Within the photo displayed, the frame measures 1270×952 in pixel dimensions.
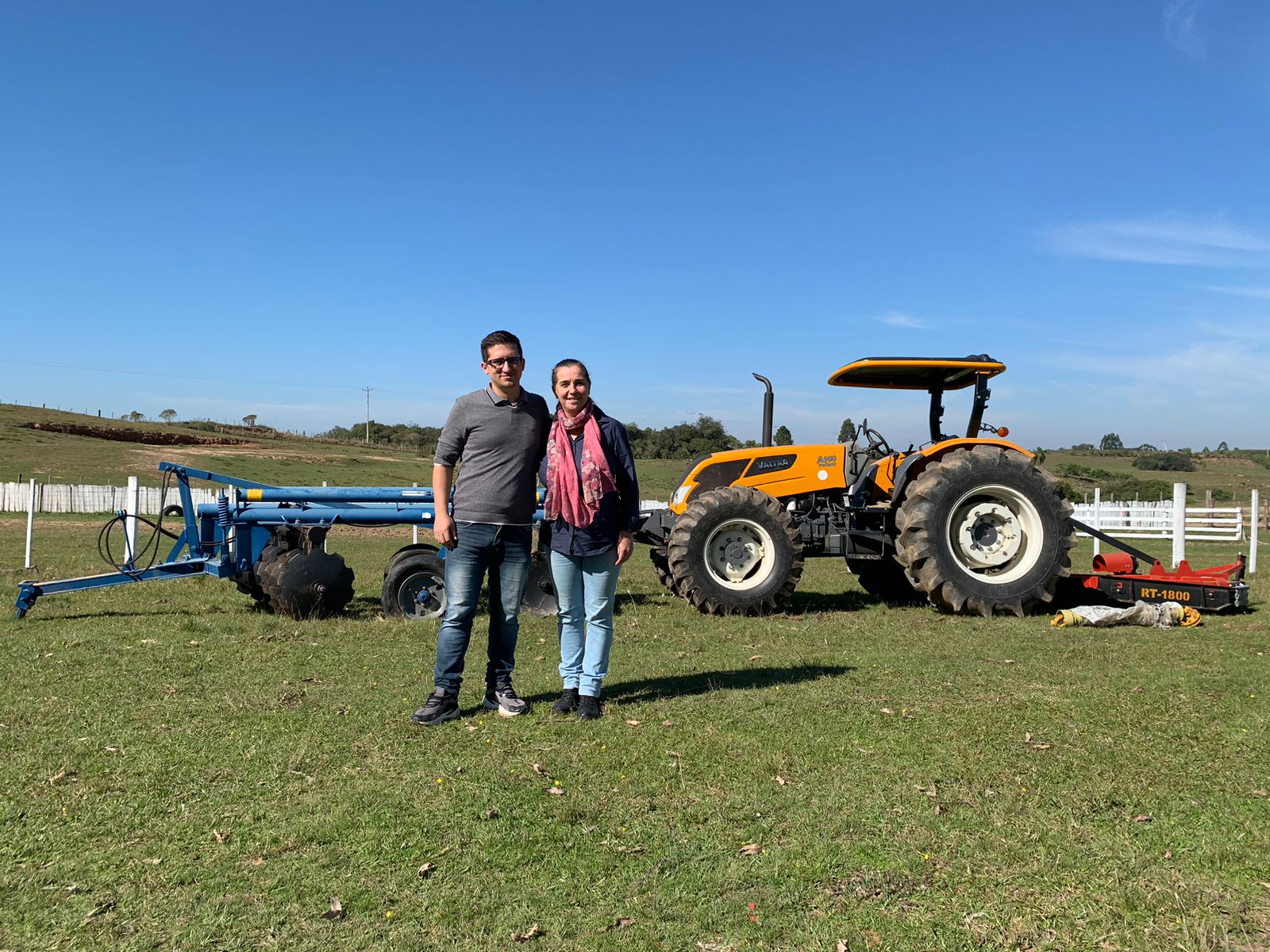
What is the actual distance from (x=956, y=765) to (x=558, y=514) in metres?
2.26

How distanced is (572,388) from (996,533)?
18.8 feet

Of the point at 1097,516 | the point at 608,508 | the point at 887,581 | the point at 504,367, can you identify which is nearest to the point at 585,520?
the point at 608,508

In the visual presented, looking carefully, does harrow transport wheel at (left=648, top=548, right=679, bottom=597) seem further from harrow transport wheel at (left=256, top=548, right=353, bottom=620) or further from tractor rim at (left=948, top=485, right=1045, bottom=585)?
harrow transport wheel at (left=256, top=548, right=353, bottom=620)

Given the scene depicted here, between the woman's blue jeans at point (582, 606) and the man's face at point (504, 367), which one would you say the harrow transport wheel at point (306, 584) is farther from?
the man's face at point (504, 367)

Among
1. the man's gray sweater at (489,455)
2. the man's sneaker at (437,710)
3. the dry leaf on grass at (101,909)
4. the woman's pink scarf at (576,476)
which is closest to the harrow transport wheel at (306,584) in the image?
the man's sneaker at (437,710)

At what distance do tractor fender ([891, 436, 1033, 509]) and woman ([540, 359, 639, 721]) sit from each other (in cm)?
490

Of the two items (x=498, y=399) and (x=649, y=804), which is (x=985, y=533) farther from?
(x=649, y=804)

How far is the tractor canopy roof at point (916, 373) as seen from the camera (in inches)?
362

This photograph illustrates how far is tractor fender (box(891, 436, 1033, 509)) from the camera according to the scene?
923 cm

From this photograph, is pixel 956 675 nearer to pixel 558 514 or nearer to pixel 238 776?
pixel 558 514

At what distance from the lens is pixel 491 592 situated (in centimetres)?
508

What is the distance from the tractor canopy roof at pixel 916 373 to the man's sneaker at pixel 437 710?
5822 millimetres

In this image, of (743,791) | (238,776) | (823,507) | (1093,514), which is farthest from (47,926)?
(1093,514)

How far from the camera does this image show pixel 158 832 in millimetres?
3426
